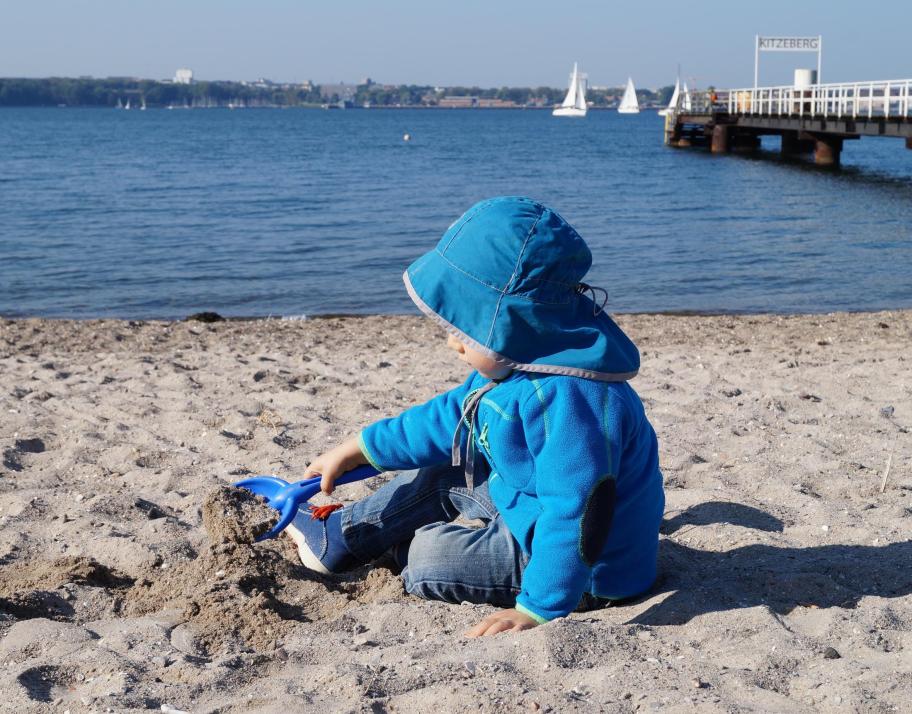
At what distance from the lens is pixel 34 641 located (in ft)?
8.80

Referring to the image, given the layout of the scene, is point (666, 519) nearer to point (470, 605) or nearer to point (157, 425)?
point (470, 605)

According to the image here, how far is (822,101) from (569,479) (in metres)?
31.5

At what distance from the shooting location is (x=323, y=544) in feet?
Result: 10.8

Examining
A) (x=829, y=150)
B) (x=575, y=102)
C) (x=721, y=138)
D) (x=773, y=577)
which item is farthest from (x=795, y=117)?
(x=575, y=102)

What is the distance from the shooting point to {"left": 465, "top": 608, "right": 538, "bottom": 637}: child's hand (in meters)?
2.68

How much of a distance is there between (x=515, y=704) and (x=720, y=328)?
22.5 ft

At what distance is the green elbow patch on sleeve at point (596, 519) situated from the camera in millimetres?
2602

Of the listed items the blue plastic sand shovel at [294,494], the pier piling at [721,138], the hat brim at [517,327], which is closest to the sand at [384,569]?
the blue plastic sand shovel at [294,494]

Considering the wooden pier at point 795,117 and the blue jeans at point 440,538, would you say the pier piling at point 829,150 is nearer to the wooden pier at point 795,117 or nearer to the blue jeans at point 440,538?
the wooden pier at point 795,117

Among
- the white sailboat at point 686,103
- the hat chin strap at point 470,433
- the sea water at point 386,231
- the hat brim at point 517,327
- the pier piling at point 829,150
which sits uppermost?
the white sailboat at point 686,103

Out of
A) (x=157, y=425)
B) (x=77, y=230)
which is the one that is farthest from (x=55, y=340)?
(x=77, y=230)

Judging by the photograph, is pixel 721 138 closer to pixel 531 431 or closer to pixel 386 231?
pixel 386 231

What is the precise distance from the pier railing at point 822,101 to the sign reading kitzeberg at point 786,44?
553 centimetres

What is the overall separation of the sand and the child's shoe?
5 centimetres
